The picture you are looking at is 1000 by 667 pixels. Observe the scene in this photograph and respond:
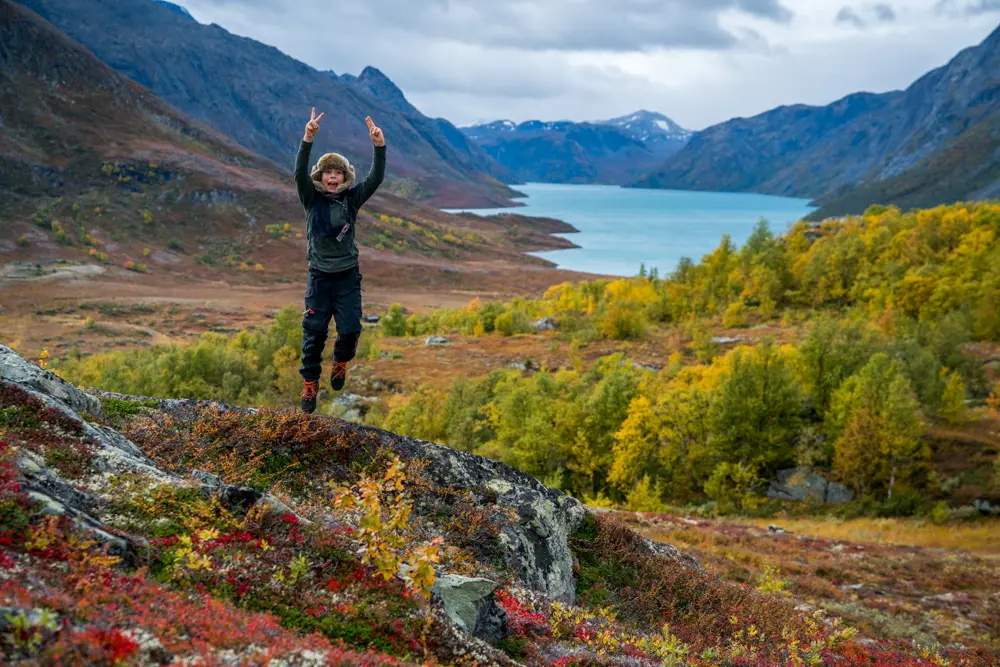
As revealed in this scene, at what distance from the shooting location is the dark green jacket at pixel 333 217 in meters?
8.85

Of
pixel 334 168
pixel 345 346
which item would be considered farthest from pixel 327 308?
pixel 334 168

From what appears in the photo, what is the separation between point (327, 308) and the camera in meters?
9.42

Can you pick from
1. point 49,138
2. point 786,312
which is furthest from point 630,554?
point 49,138

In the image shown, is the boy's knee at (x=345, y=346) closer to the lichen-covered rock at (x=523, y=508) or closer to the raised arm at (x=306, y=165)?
the lichen-covered rock at (x=523, y=508)

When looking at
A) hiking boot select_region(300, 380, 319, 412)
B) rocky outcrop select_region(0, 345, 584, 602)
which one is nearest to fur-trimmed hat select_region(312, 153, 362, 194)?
hiking boot select_region(300, 380, 319, 412)

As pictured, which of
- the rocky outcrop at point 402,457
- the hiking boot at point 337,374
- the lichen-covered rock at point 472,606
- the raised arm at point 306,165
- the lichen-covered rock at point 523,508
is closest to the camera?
the rocky outcrop at point 402,457

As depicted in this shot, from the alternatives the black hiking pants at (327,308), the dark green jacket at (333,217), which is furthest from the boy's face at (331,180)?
the black hiking pants at (327,308)

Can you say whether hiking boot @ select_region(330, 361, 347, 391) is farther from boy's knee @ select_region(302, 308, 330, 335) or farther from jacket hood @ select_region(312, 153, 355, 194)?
jacket hood @ select_region(312, 153, 355, 194)

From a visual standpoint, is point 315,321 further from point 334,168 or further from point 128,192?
point 128,192

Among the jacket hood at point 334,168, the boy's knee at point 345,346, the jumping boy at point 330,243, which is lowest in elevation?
the boy's knee at point 345,346

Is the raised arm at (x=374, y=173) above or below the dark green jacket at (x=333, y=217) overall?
above

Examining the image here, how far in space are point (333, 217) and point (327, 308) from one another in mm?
1422

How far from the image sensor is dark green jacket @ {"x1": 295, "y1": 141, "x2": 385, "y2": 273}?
8.85 metres

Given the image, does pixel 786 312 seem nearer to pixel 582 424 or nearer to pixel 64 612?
pixel 582 424
